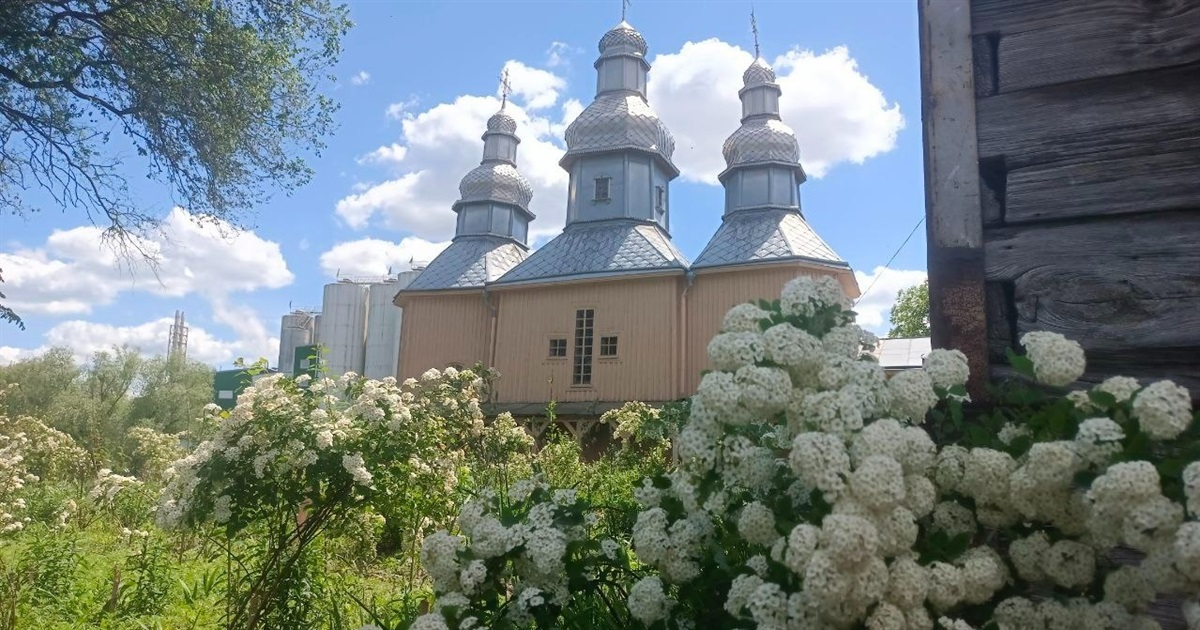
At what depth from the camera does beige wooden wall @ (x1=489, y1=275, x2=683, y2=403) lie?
16500 millimetres

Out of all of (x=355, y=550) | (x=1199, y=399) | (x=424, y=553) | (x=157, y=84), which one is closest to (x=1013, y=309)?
(x=1199, y=399)

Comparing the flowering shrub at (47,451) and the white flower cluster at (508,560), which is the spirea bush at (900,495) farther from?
the flowering shrub at (47,451)

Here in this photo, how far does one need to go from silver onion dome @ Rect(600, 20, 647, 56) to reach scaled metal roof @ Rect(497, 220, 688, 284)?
18.8ft

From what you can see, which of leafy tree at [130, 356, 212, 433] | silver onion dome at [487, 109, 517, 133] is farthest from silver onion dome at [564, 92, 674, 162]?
leafy tree at [130, 356, 212, 433]

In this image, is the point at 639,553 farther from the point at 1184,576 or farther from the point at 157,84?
the point at 157,84

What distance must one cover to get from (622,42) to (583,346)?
9874 millimetres

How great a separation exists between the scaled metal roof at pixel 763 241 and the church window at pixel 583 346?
9.31ft

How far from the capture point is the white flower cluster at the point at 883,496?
1.36 m

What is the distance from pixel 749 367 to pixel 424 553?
110 cm

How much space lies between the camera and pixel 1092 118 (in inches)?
92.9

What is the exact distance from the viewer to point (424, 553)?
6.81ft

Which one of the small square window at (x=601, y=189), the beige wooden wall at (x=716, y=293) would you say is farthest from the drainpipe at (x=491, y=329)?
the beige wooden wall at (x=716, y=293)

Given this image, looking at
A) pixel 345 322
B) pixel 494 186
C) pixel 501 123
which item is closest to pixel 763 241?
pixel 494 186

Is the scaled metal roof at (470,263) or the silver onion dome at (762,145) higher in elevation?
the silver onion dome at (762,145)
